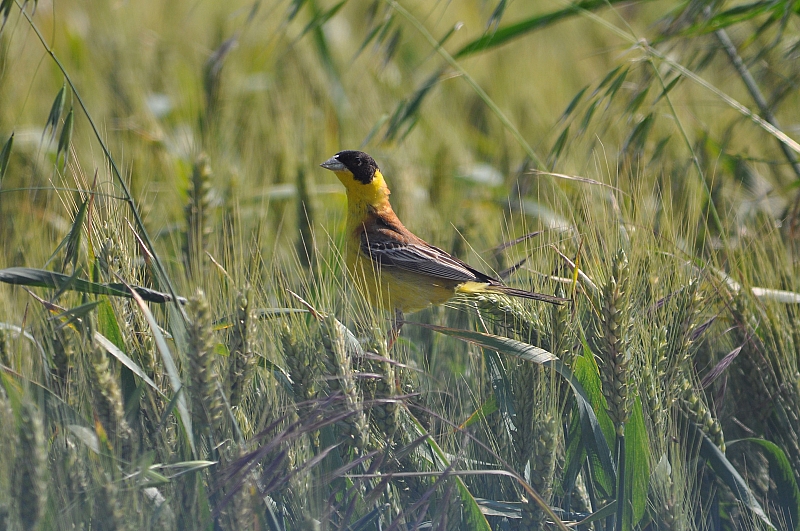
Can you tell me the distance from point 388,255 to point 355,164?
48 cm

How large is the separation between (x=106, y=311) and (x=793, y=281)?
2283 mm

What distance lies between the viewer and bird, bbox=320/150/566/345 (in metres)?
3.15

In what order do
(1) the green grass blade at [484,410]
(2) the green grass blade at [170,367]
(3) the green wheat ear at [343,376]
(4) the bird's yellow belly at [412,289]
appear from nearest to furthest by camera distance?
(2) the green grass blade at [170,367] < (3) the green wheat ear at [343,376] < (1) the green grass blade at [484,410] < (4) the bird's yellow belly at [412,289]

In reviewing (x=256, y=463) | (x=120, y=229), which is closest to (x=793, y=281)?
(x=256, y=463)

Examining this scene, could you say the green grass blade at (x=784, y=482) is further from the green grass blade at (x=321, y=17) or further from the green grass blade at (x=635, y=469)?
the green grass blade at (x=321, y=17)

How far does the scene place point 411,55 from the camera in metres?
6.77

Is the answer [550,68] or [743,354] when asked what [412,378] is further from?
[550,68]

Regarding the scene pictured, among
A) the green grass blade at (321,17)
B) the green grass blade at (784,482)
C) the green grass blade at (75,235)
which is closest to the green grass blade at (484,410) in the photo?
the green grass blade at (784,482)

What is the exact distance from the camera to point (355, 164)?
3.44 meters

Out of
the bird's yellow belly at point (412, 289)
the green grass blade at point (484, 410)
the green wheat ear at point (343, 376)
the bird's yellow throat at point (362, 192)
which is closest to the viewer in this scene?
the green wheat ear at point (343, 376)

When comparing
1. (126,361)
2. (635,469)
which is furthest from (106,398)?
(635,469)

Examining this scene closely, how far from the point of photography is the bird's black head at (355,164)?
3395 millimetres

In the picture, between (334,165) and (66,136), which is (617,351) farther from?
(334,165)

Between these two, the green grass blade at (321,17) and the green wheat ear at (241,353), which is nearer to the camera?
the green wheat ear at (241,353)
